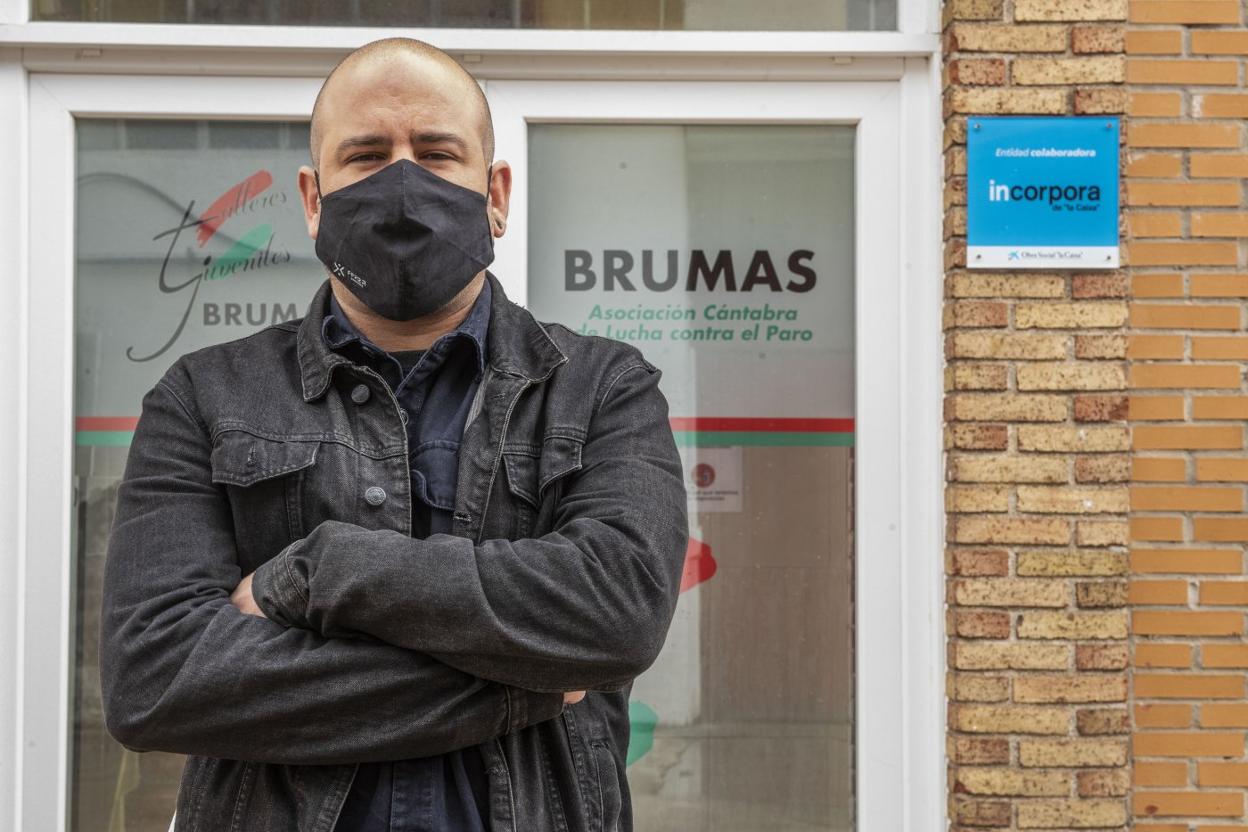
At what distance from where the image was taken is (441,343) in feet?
6.85

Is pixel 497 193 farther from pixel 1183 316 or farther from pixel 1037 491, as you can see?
pixel 1183 316

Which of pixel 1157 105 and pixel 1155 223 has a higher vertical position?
pixel 1157 105

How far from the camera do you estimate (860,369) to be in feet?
12.5

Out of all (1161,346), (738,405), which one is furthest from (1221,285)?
(738,405)

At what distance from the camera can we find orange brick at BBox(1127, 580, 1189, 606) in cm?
359

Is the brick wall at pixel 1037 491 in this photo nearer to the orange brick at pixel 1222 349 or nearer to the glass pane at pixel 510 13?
the orange brick at pixel 1222 349

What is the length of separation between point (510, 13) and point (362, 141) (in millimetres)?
1829

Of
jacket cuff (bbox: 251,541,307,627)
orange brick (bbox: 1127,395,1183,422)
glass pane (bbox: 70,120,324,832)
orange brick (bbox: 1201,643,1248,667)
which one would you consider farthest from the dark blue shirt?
orange brick (bbox: 1201,643,1248,667)

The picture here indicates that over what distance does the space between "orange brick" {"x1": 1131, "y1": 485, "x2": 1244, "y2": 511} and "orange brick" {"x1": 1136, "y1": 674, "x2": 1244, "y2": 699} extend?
0.47m

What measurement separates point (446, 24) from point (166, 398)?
6.72ft

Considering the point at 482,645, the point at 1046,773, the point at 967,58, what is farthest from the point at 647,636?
the point at 967,58

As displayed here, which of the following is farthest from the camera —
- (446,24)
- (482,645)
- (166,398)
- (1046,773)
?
(446,24)

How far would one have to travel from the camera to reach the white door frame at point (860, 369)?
368cm

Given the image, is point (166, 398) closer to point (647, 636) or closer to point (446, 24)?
point (647, 636)
